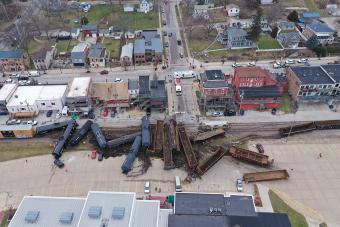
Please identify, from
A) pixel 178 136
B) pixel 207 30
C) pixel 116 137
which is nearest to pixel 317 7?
pixel 207 30

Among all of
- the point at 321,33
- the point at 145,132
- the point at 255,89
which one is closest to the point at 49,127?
the point at 145,132

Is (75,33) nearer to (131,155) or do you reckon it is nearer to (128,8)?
(128,8)

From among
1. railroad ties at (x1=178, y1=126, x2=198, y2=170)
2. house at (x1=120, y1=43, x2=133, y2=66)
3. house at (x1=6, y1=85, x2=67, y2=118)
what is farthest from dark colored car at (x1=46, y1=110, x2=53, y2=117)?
railroad ties at (x1=178, y1=126, x2=198, y2=170)

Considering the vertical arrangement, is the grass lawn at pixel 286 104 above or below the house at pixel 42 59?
below

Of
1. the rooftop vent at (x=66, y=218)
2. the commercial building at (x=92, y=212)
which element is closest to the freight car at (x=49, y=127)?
the commercial building at (x=92, y=212)

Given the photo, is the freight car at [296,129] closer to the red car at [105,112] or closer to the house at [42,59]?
the red car at [105,112]

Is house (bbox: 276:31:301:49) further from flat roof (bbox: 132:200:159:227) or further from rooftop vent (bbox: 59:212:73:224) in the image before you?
rooftop vent (bbox: 59:212:73:224)

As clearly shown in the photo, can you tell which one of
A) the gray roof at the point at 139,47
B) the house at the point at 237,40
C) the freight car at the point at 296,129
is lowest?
the freight car at the point at 296,129
